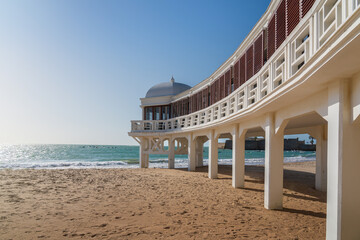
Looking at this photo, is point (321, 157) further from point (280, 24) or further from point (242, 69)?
point (280, 24)

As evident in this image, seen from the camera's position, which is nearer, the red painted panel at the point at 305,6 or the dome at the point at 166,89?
the red painted panel at the point at 305,6

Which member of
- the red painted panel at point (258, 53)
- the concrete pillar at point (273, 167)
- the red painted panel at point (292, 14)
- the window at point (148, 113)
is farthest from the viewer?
the window at point (148, 113)

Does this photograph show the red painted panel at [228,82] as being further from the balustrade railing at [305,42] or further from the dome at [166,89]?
the dome at [166,89]

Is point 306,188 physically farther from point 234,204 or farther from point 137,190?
point 137,190

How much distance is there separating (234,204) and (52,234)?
602 cm

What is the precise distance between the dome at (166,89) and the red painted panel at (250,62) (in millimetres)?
13519

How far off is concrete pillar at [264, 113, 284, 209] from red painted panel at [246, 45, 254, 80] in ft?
7.06

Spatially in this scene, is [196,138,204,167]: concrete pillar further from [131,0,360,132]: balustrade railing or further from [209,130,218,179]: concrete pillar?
[131,0,360,132]: balustrade railing

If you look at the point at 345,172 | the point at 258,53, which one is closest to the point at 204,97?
the point at 258,53

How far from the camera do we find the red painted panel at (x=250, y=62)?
945 centimetres

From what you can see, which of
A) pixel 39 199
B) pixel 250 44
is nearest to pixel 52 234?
pixel 39 199

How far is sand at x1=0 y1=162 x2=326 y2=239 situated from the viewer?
20.3 ft

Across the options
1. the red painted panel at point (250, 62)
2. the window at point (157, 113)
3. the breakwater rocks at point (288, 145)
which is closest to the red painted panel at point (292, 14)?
the red painted panel at point (250, 62)

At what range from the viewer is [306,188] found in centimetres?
1205
